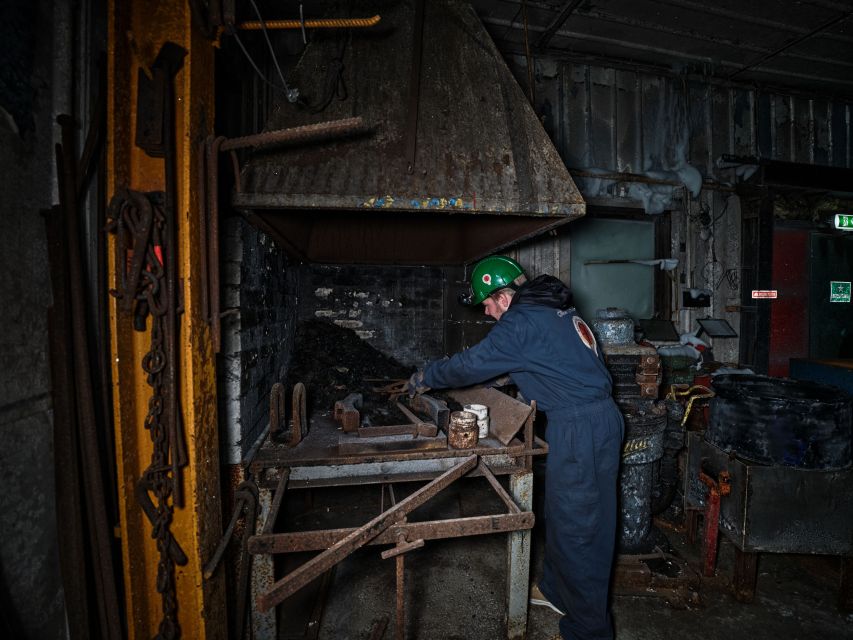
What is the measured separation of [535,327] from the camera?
8.21 ft

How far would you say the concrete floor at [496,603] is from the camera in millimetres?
2627

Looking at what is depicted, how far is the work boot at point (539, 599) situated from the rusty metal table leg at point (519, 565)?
0.38 metres

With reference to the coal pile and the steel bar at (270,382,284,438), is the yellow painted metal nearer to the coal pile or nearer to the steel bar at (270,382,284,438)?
the steel bar at (270,382,284,438)

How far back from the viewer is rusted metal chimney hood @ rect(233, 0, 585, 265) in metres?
2.24

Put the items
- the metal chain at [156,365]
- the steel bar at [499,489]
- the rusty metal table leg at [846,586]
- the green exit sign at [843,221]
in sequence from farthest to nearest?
the green exit sign at [843,221], the rusty metal table leg at [846,586], the steel bar at [499,489], the metal chain at [156,365]

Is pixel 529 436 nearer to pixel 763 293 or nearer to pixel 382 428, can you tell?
pixel 382 428

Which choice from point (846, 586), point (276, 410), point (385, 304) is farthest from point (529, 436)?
point (385, 304)

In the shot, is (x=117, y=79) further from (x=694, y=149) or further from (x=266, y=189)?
(x=694, y=149)

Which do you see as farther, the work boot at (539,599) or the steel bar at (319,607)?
the work boot at (539,599)

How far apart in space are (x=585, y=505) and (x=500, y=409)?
0.76m

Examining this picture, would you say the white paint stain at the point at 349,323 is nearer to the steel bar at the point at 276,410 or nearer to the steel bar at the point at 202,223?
the steel bar at the point at 276,410

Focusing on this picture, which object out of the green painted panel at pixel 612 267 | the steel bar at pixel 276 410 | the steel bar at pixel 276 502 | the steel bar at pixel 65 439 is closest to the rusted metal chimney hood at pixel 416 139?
the steel bar at pixel 65 439

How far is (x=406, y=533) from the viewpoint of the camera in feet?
5.77

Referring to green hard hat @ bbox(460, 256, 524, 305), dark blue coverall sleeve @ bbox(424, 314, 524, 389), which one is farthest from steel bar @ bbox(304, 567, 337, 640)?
green hard hat @ bbox(460, 256, 524, 305)
